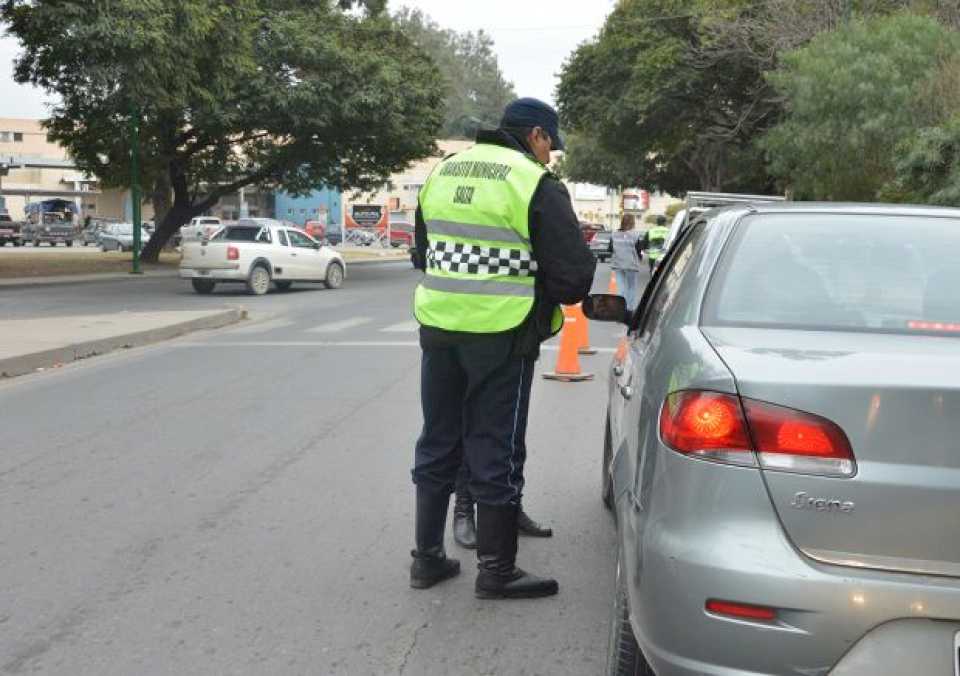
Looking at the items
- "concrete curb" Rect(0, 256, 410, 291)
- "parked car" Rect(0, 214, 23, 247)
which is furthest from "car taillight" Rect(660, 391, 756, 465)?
"parked car" Rect(0, 214, 23, 247)

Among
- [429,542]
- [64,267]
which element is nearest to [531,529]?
[429,542]

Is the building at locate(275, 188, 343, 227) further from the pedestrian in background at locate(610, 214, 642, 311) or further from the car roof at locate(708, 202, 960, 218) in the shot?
the car roof at locate(708, 202, 960, 218)

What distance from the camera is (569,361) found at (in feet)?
33.5

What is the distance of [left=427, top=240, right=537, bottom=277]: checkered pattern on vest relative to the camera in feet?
12.5

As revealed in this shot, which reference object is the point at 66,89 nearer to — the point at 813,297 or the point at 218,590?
the point at 218,590

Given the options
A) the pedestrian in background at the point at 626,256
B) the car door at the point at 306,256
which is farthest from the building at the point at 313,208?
the pedestrian in background at the point at 626,256

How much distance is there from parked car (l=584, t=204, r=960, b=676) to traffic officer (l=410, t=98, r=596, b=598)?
105cm

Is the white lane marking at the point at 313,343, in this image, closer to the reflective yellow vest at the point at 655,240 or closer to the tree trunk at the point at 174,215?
the reflective yellow vest at the point at 655,240

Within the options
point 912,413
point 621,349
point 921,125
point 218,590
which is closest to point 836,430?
point 912,413

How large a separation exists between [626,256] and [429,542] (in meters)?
12.8

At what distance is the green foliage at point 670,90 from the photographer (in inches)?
1287

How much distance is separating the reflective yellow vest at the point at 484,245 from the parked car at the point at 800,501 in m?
1.07

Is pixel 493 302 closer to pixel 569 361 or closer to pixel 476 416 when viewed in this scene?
pixel 476 416

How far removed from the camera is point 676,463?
100 inches
